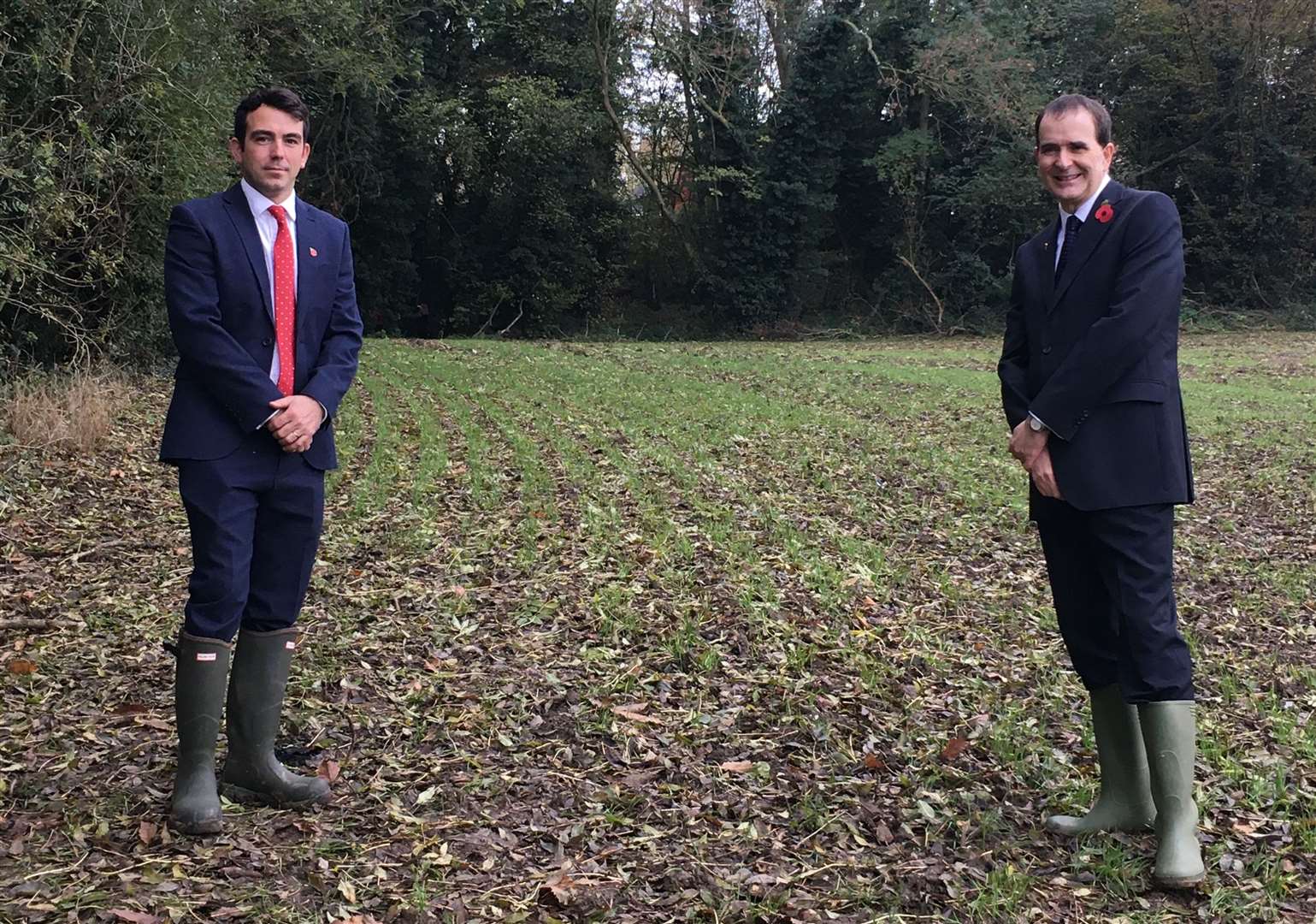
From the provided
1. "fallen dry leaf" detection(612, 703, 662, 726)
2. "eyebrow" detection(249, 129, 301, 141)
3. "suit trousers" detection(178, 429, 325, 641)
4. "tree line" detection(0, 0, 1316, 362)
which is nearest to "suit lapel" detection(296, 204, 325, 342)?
"eyebrow" detection(249, 129, 301, 141)

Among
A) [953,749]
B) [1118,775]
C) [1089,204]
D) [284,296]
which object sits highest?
[1089,204]

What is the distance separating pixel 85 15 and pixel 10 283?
9.61ft

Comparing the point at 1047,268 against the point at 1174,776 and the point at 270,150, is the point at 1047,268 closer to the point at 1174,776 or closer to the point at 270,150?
the point at 1174,776

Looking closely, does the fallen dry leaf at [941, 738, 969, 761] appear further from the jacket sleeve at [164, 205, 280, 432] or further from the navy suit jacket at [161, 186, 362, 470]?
the jacket sleeve at [164, 205, 280, 432]

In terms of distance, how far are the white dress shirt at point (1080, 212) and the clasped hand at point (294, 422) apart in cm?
235

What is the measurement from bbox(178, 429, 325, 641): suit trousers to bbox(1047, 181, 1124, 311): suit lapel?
7.89 feet

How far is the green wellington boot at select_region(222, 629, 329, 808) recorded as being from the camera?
3.60 m

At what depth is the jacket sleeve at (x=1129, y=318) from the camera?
3.21m

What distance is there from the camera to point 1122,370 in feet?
10.6

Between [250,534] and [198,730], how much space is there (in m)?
0.61

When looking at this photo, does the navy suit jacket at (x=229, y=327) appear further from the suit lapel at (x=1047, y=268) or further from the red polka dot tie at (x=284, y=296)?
the suit lapel at (x=1047, y=268)

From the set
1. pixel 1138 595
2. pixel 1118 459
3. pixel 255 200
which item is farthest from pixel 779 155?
pixel 1138 595

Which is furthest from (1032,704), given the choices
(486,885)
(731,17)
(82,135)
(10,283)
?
(731,17)

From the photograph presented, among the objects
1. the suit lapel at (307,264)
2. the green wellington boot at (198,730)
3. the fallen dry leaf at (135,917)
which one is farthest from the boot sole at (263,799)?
the suit lapel at (307,264)
